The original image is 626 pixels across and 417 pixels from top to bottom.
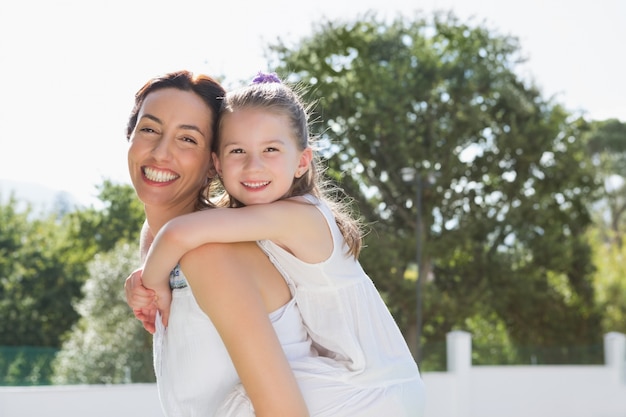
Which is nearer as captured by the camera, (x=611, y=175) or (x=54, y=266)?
(x=54, y=266)

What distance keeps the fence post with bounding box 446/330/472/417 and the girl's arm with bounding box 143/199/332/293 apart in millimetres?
12997

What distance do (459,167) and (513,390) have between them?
34.7 ft

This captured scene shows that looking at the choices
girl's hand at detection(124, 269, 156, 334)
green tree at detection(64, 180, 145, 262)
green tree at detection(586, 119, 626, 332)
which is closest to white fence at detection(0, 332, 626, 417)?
girl's hand at detection(124, 269, 156, 334)

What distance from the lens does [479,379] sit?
48.6ft

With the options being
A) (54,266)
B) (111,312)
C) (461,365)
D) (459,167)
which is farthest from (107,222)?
(461,365)

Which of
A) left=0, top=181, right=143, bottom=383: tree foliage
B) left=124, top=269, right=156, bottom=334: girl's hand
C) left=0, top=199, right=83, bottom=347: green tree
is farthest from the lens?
left=0, top=199, right=83, bottom=347: green tree

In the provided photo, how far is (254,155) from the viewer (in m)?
1.86

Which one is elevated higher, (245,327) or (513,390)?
(245,327)

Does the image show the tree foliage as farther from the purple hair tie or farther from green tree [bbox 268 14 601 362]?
the purple hair tie

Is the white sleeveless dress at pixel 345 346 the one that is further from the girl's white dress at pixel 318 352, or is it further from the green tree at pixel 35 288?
the green tree at pixel 35 288

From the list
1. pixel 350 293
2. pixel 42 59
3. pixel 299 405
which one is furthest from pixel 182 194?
pixel 42 59

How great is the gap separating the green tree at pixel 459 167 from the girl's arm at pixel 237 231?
2198 cm

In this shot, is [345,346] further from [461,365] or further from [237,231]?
[461,365]

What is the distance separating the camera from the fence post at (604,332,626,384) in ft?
53.2
